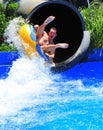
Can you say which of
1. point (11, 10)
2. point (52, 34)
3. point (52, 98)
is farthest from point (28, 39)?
point (11, 10)

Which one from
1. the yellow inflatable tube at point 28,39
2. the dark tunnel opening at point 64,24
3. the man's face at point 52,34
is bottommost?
the yellow inflatable tube at point 28,39

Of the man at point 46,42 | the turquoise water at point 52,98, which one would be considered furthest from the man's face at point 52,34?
the turquoise water at point 52,98

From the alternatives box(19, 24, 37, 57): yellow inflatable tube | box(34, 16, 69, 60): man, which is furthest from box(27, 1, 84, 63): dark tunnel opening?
box(19, 24, 37, 57): yellow inflatable tube

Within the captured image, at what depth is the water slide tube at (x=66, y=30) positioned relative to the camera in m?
8.70

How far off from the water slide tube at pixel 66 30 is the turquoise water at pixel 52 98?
28 cm

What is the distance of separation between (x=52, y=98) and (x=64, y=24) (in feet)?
8.75

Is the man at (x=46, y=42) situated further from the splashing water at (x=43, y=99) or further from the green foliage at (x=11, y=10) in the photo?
the green foliage at (x=11, y=10)

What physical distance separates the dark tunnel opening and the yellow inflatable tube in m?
0.81

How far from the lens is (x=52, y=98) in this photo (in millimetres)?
7363

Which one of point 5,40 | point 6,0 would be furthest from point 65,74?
point 6,0

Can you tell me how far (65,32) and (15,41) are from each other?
1351mm

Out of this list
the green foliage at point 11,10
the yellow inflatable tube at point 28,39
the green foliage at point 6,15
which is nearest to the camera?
the yellow inflatable tube at point 28,39

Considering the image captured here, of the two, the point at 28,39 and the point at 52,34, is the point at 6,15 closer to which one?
the point at 52,34

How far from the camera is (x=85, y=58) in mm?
9133
